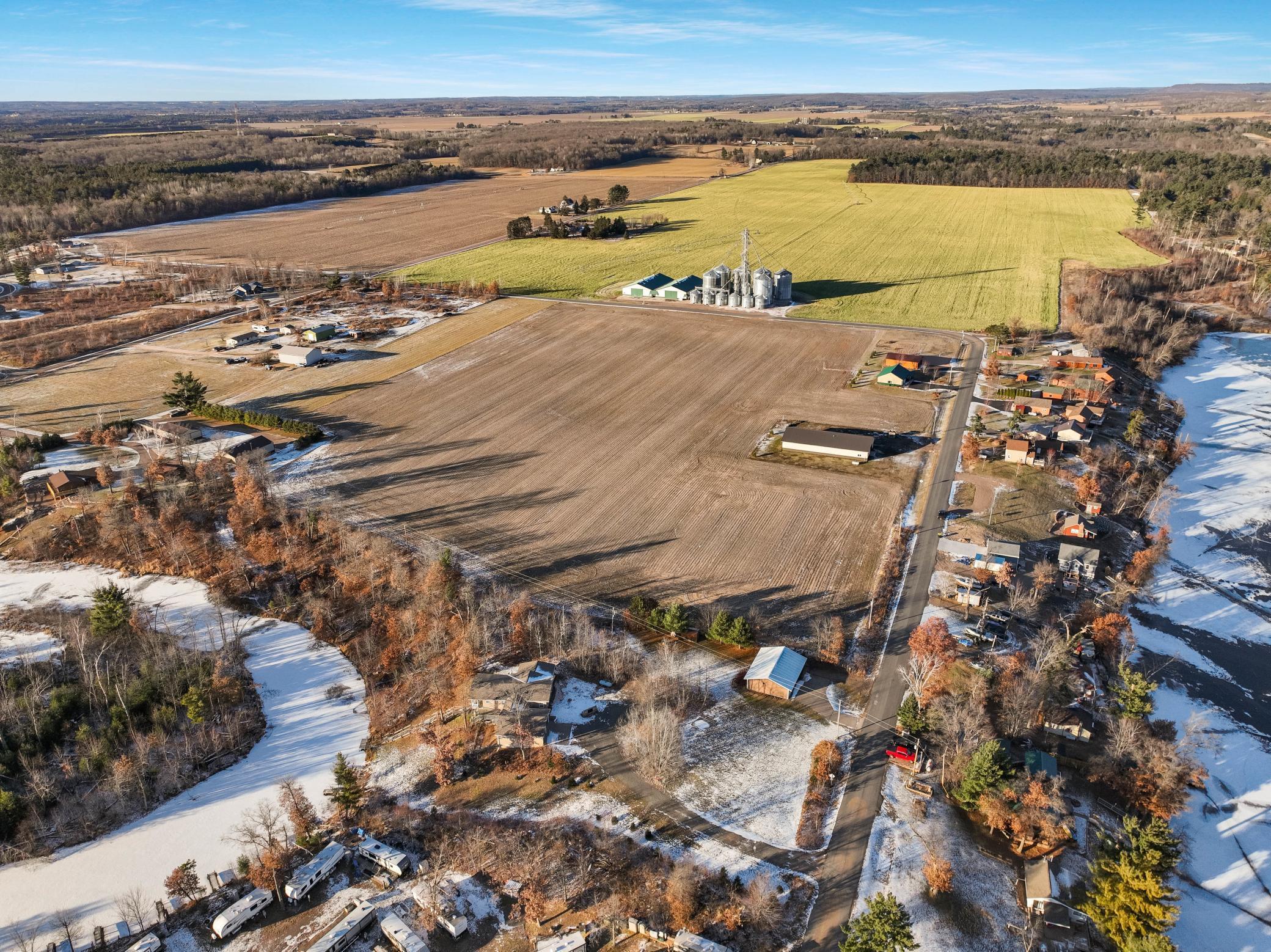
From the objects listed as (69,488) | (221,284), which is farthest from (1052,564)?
(221,284)

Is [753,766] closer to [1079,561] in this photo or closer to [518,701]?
[518,701]

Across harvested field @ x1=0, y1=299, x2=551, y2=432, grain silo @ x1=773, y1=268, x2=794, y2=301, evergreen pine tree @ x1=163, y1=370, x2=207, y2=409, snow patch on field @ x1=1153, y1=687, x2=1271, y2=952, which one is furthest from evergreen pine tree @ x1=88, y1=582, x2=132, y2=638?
grain silo @ x1=773, y1=268, x2=794, y2=301

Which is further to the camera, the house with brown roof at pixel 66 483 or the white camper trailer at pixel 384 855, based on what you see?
the house with brown roof at pixel 66 483

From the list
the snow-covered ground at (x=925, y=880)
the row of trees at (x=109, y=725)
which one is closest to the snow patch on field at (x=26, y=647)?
the row of trees at (x=109, y=725)

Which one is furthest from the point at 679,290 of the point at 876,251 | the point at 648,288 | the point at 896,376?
the point at 876,251

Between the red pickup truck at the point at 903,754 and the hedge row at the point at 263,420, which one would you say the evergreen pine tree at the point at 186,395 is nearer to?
the hedge row at the point at 263,420
